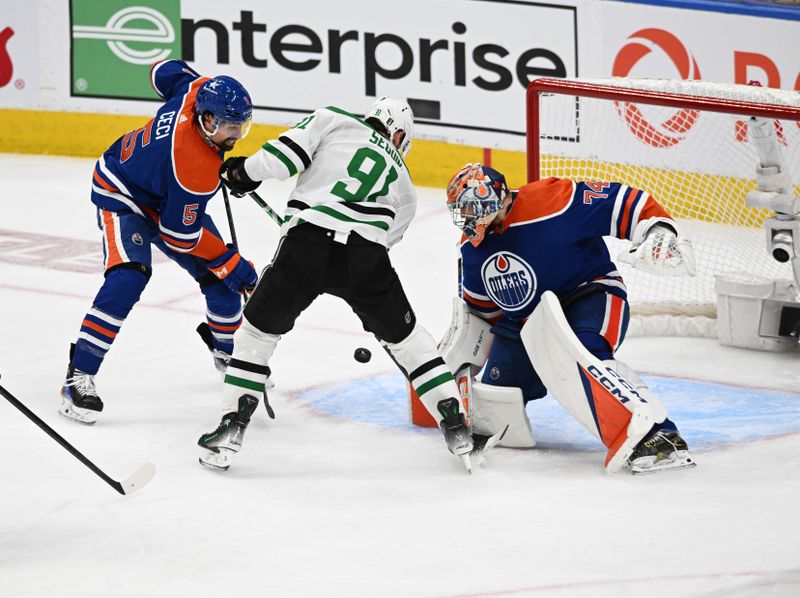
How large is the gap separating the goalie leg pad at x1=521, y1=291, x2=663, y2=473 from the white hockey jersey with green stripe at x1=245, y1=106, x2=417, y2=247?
44 centimetres

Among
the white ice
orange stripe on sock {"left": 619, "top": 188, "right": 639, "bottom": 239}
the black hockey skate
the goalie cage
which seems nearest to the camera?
the white ice

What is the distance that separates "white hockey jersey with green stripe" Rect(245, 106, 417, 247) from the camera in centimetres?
321

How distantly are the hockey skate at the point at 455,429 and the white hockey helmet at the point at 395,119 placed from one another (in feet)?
2.19

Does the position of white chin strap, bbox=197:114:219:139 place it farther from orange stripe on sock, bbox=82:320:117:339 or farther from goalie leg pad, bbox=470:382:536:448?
goalie leg pad, bbox=470:382:536:448

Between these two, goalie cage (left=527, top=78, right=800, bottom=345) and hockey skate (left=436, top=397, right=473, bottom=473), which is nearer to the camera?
hockey skate (left=436, top=397, right=473, bottom=473)

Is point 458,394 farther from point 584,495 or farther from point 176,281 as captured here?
point 176,281

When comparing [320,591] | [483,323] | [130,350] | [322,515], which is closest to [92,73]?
[130,350]

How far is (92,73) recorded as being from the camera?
6816mm

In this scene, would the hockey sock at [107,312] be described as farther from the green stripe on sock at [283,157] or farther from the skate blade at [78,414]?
the green stripe on sock at [283,157]

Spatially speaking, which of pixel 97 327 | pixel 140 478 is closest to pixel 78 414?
pixel 97 327

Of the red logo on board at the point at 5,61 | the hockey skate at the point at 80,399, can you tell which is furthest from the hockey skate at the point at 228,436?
the red logo on board at the point at 5,61

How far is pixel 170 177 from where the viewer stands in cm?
360

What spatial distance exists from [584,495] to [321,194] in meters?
0.94

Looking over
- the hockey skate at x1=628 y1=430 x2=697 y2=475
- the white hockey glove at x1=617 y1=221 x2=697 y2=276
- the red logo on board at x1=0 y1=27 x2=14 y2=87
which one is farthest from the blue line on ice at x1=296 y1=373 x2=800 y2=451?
the red logo on board at x1=0 y1=27 x2=14 y2=87
